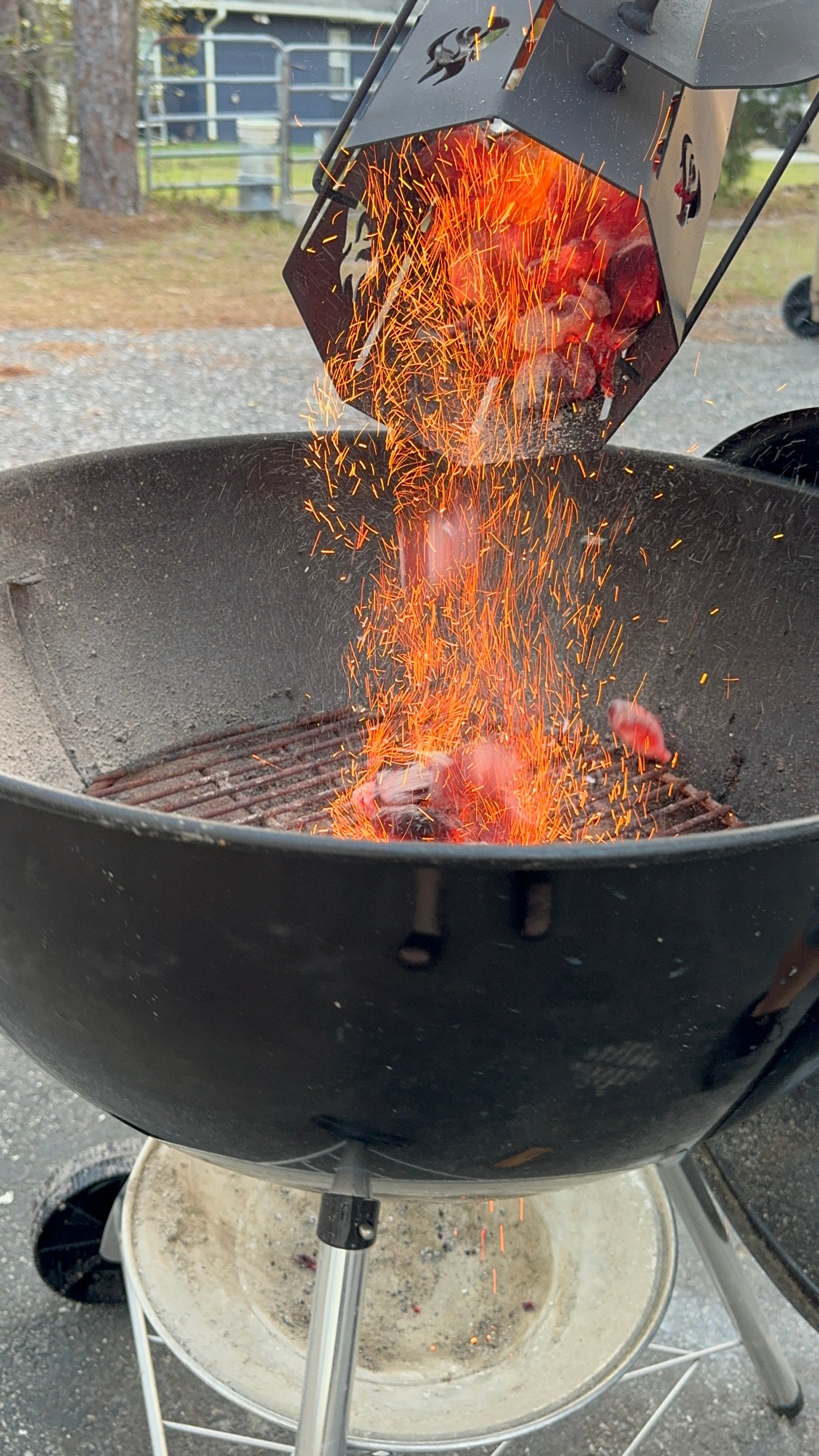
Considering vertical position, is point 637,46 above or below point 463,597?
above

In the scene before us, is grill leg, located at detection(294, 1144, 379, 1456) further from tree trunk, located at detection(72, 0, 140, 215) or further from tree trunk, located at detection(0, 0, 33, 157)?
tree trunk, located at detection(0, 0, 33, 157)

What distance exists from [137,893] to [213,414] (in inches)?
138

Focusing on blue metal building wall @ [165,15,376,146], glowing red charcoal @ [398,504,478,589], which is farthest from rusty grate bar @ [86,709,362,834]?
blue metal building wall @ [165,15,376,146]

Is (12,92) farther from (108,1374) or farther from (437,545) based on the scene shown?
(108,1374)

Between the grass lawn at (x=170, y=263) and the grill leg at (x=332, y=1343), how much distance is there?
4.92 meters

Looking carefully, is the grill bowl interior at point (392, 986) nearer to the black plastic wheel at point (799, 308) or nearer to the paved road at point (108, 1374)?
the paved road at point (108, 1374)

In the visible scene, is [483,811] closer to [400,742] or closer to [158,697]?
[400,742]

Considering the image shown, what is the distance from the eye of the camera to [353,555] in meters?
1.64

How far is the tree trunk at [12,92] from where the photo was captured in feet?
25.6

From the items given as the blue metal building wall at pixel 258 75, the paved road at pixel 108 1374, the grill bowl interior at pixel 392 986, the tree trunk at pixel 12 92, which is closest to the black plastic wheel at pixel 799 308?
the blue metal building wall at pixel 258 75

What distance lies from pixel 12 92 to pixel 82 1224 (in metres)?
8.05

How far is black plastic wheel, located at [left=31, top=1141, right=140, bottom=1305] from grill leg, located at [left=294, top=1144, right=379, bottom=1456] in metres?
0.49

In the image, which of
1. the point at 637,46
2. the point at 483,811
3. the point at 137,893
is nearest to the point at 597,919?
the point at 137,893

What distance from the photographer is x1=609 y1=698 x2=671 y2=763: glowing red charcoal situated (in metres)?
1.59
